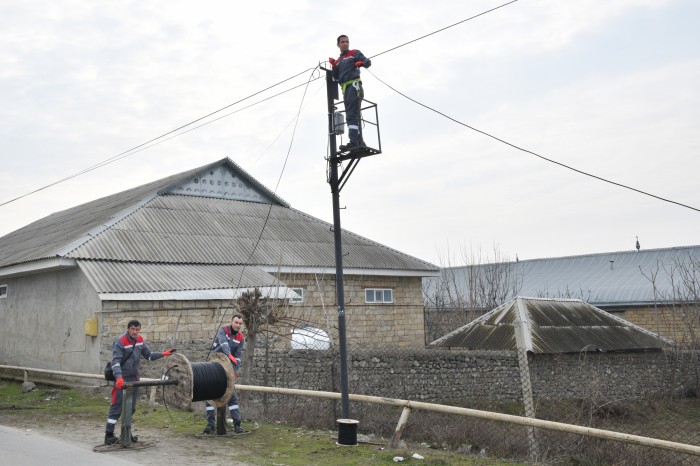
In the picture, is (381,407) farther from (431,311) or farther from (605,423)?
(431,311)

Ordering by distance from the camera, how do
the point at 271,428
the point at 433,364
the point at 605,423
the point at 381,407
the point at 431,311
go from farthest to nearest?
the point at 431,311 < the point at 433,364 < the point at 605,423 < the point at 381,407 < the point at 271,428

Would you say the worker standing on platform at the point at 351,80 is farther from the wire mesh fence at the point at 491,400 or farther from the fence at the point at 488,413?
the wire mesh fence at the point at 491,400

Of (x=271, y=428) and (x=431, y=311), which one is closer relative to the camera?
(x=271, y=428)

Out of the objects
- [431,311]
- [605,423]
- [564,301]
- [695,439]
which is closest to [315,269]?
[564,301]

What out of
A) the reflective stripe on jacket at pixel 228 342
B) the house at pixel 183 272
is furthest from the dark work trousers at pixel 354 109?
the house at pixel 183 272

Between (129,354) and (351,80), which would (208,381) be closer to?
(129,354)

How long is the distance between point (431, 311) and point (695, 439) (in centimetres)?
2441

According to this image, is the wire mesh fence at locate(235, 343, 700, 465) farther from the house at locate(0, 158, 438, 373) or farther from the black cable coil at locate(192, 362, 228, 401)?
the black cable coil at locate(192, 362, 228, 401)

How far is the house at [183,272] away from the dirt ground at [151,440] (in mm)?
3517

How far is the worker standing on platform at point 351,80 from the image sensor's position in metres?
9.80

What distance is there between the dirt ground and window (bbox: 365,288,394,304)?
12349 mm

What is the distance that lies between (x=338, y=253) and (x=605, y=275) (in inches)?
1276

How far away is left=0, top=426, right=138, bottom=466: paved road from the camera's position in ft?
26.3

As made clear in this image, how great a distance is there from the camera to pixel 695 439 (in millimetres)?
15227
